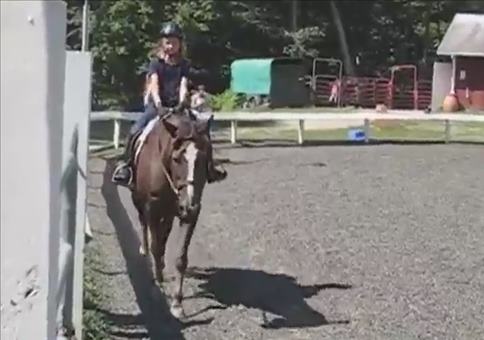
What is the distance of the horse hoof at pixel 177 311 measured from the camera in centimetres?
891

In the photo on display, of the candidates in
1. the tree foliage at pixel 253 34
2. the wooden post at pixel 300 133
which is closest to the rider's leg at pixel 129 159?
the tree foliage at pixel 253 34

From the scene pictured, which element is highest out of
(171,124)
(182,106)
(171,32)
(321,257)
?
(171,32)

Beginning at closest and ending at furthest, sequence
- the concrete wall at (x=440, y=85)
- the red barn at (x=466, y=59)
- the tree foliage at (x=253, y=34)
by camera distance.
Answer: the red barn at (x=466, y=59) → the concrete wall at (x=440, y=85) → the tree foliage at (x=253, y=34)

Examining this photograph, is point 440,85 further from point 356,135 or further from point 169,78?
point 169,78

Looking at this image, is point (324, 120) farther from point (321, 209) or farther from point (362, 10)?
point (321, 209)

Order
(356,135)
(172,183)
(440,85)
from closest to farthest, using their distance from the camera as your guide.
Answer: (172,183) < (440,85) < (356,135)

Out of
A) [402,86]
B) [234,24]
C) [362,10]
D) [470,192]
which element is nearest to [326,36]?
[362,10]

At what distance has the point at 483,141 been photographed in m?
15.8

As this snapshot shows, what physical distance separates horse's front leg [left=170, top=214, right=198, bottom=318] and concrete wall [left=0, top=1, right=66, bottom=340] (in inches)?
251

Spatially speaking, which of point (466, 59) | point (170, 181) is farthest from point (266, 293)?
point (466, 59)

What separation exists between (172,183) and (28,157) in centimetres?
703

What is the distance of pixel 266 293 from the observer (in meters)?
10.1

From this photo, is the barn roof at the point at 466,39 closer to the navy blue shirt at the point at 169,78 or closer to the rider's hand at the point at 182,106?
the navy blue shirt at the point at 169,78

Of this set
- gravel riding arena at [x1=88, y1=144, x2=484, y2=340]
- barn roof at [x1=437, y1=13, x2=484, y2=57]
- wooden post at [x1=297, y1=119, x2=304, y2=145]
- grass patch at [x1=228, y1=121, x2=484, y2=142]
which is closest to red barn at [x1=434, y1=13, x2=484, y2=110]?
barn roof at [x1=437, y1=13, x2=484, y2=57]
